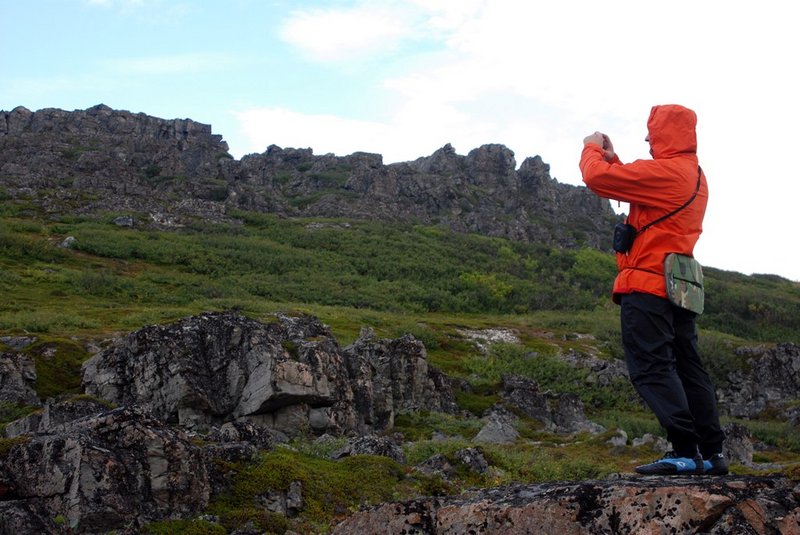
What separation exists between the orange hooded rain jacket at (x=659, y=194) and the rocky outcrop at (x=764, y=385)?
37608 mm

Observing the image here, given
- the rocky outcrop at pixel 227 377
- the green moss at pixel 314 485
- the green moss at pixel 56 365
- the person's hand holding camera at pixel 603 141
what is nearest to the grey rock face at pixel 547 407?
the rocky outcrop at pixel 227 377

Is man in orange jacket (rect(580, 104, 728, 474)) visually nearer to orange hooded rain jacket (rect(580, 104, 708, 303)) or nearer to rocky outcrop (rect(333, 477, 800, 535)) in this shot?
orange hooded rain jacket (rect(580, 104, 708, 303))

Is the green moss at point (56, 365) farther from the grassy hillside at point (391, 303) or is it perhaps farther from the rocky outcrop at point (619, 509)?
the rocky outcrop at point (619, 509)

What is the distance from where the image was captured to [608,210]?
14750 centimetres

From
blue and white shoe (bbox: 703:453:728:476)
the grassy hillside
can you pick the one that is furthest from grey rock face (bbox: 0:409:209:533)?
blue and white shoe (bbox: 703:453:728:476)

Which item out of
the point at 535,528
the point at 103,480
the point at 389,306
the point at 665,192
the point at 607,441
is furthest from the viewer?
the point at 389,306

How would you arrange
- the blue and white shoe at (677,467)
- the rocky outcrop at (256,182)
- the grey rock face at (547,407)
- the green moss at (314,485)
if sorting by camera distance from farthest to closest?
1. the rocky outcrop at (256,182)
2. the grey rock face at (547,407)
3. the green moss at (314,485)
4. the blue and white shoe at (677,467)

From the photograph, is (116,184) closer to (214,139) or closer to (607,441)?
(214,139)

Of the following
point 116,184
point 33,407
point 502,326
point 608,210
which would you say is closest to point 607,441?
point 33,407

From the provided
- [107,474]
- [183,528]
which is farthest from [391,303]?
[107,474]

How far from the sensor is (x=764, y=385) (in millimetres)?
46875

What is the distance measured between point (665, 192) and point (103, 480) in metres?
6.79

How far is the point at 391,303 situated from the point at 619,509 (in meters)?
60.2

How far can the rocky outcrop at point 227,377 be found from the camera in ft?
63.8
